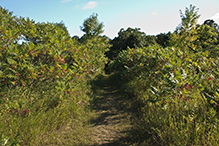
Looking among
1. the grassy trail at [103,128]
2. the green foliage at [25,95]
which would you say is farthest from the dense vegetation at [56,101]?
the grassy trail at [103,128]

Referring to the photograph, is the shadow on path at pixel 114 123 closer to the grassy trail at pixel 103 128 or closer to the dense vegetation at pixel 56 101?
the grassy trail at pixel 103 128

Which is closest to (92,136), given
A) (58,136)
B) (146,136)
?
(58,136)

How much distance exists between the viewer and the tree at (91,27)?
11.4 metres

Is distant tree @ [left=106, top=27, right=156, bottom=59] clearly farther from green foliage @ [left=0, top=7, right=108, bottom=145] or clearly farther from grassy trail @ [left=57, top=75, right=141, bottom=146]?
green foliage @ [left=0, top=7, right=108, bottom=145]

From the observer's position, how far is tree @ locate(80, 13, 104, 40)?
11414 millimetres

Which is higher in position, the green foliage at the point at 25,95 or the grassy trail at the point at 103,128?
the green foliage at the point at 25,95

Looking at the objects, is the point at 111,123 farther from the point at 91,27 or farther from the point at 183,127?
the point at 91,27

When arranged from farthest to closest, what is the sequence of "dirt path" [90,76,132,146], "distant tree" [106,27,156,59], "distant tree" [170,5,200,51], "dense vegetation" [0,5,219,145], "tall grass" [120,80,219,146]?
"distant tree" [106,27,156,59], "distant tree" [170,5,200,51], "dirt path" [90,76,132,146], "dense vegetation" [0,5,219,145], "tall grass" [120,80,219,146]

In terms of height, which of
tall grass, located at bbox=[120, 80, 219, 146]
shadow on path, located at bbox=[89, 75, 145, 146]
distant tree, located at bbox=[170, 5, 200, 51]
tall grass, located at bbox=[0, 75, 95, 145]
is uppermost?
distant tree, located at bbox=[170, 5, 200, 51]

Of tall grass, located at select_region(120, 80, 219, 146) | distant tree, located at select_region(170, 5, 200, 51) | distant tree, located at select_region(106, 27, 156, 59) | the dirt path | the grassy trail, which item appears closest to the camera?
tall grass, located at select_region(120, 80, 219, 146)

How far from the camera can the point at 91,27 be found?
1140 centimetres

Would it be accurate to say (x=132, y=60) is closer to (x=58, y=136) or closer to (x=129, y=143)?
(x=129, y=143)

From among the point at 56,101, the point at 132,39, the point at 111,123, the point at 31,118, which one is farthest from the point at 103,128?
the point at 132,39

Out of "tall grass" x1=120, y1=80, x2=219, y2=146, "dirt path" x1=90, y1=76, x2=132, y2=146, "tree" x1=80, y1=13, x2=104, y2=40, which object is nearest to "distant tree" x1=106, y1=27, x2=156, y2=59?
"tree" x1=80, y1=13, x2=104, y2=40
